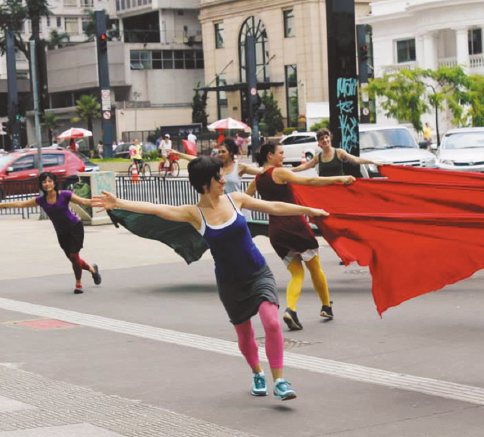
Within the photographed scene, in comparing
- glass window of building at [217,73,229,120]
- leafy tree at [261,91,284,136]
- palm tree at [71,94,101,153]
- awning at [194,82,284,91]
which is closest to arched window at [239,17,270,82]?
awning at [194,82,284,91]

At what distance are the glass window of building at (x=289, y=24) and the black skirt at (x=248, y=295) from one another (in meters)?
77.3

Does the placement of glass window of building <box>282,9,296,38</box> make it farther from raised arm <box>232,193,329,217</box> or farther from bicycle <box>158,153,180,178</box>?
raised arm <box>232,193,329,217</box>

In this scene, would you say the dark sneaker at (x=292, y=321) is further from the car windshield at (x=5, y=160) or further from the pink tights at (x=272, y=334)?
the car windshield at (x=5, y=160)

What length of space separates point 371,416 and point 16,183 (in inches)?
897

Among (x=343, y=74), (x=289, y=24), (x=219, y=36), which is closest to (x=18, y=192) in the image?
(x=343, y=74)

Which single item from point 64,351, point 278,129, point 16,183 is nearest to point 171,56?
point 278,129

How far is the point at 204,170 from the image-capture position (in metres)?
7.39

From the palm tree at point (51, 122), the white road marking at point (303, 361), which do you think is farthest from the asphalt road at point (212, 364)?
the palm tree at point (51, 122)

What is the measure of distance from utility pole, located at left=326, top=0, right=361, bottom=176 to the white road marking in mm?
6936

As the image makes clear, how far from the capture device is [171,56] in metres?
97.1

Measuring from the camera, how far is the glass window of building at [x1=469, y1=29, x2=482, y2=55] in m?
67.6

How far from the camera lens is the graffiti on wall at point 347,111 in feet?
57.8

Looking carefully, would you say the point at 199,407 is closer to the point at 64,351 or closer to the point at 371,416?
the point at 371,416

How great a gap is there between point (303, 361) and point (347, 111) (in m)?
9.29
